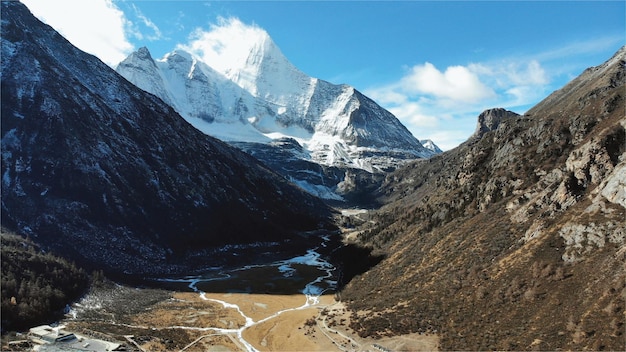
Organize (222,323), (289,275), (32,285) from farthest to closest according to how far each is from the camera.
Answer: (289,275) < (32,285) < (222,323)

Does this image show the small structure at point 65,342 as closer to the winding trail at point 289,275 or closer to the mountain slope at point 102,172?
the winding trail at point 289,275

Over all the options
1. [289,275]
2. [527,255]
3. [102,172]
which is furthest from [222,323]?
[102,172]

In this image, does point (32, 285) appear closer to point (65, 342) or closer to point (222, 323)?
point (65, 342)

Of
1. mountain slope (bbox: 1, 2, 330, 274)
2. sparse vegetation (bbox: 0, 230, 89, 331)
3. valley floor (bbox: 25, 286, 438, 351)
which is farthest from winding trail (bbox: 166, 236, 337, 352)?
mountain slope (bbox: 1, 2, 330, 274)

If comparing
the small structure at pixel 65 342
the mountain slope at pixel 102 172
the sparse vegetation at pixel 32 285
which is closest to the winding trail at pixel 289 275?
the small structure at pixel 65 342

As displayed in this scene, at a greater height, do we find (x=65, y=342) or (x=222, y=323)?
(x=65, y=342)

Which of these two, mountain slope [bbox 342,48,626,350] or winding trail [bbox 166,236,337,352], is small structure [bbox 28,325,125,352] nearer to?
winding trail [bbox 166,236,337,352]
